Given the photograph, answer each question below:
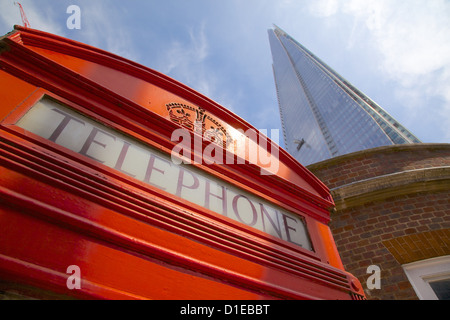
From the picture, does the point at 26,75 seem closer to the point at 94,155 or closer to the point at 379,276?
the point at 94,155

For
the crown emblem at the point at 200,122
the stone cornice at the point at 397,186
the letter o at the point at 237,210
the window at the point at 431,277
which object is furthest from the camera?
the stone cornice at the point at 397,186

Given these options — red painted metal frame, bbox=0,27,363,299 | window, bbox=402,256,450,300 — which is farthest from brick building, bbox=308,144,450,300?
red painted metal frame, bbox=0,27,363,299

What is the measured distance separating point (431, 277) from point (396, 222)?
2.44 ft

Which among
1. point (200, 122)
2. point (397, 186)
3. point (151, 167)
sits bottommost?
point (151, 167)

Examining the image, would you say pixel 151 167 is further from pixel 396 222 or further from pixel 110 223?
pixel 396 222

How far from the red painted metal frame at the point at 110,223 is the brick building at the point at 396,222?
1816mm

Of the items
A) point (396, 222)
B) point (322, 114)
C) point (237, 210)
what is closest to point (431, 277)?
point (396, 222)

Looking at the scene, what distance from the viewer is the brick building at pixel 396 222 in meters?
3.33

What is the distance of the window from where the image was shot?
127 inches

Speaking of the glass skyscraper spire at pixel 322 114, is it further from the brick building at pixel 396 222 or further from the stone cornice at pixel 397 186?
the stone cornice at pixel 397 186

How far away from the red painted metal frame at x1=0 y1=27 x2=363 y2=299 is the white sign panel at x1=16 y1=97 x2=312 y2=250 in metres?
0.06

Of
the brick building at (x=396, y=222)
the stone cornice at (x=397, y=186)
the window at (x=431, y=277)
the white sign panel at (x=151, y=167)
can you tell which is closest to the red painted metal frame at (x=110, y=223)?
the white sign panel at (x=151, y=167)

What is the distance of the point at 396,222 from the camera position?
3.74 m

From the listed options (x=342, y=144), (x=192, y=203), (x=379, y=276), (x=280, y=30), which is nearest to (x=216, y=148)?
(x=192, y=203)
